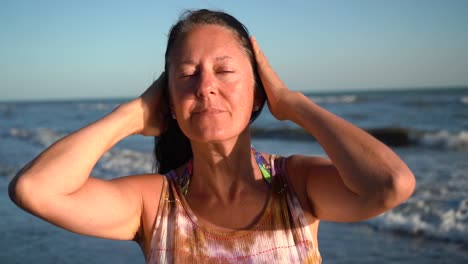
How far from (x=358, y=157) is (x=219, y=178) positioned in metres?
0.74

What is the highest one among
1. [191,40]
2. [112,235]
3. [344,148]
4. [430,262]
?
[191,40]

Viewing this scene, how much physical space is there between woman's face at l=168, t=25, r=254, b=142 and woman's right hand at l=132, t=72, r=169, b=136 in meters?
0.23

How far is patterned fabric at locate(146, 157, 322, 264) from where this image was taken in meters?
2.02

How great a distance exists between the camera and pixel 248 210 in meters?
2.18

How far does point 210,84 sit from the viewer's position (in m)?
2.08

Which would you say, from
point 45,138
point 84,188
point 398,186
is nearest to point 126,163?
point 45,138

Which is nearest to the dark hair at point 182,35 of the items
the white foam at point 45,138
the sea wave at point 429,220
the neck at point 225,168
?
the neck at point 225,168

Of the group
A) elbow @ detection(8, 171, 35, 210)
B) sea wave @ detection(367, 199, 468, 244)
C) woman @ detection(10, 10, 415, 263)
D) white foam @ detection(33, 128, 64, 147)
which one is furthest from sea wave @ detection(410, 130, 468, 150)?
elbow @ detection(8, 171, 35, 210)

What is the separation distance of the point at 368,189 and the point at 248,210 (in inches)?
23.0

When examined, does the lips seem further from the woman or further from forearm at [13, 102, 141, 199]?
forearm at [13, 102, 141, 199]

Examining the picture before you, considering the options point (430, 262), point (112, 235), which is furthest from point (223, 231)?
point (430, 262)

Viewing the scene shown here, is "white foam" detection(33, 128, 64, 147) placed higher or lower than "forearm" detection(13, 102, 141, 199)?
lower

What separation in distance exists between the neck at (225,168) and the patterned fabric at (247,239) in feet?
0.61

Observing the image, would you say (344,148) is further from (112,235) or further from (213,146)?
(112,235)
